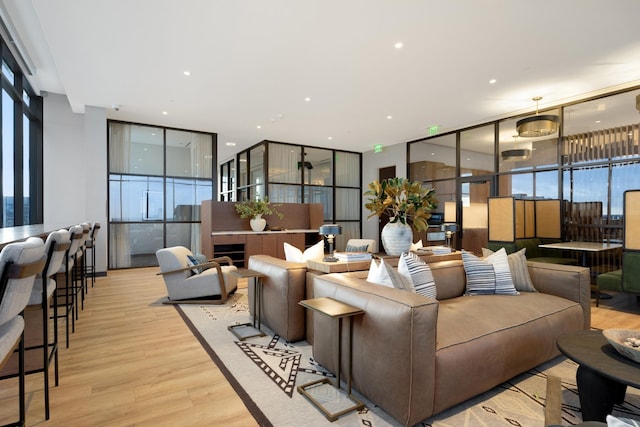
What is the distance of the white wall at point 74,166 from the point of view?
243 inches

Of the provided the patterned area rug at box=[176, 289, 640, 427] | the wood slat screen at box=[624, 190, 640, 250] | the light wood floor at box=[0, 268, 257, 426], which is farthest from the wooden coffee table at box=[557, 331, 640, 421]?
the wood slat screen at box=[624, 190, 640, 250]

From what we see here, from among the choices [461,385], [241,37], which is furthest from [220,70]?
[461,385]

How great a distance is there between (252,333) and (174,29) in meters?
3.31

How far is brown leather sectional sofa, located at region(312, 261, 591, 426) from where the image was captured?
5.72 ft

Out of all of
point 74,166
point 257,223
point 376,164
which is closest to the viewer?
point 74,166

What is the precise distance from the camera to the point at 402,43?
389cm

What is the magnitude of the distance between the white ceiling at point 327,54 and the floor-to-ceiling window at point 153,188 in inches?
31.7

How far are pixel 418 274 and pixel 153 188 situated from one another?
668 cm

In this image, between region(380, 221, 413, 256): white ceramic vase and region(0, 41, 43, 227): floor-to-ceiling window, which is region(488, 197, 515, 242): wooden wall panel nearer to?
A: region(380, 221, 413, 256): white ceramic vase

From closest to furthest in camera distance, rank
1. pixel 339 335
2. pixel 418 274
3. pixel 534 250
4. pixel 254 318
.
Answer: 1. pixel 339 335
2. pixel 418 274
3. pixel 254 318
4. pixel 534 250

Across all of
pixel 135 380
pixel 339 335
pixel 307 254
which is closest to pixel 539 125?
pixel 307 254

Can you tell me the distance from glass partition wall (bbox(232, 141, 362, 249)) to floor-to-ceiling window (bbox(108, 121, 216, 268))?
1.52 m

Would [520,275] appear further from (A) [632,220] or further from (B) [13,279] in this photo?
(B) [13,279]

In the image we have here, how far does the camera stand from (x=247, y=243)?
279 inches
